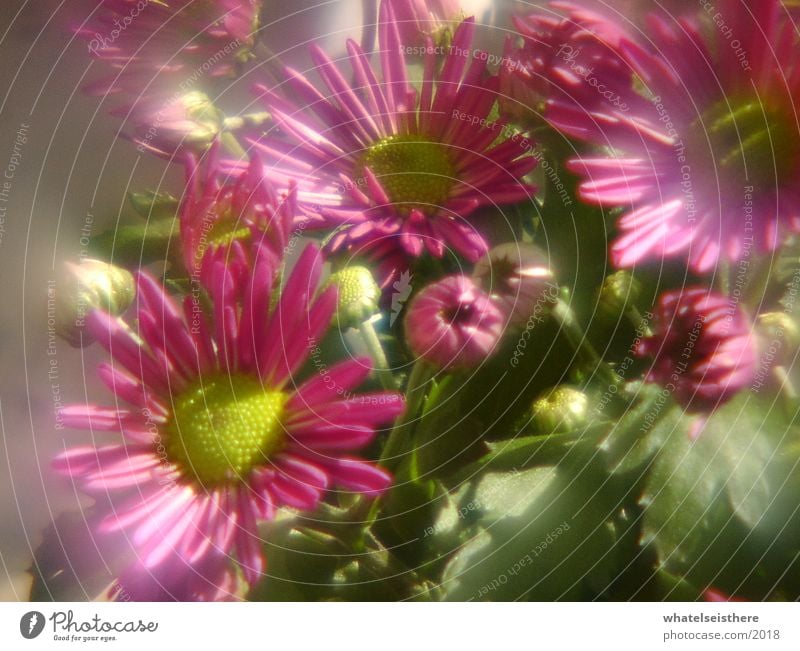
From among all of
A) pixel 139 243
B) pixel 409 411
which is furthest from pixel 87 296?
pixel 409 411

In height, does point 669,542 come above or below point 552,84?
below

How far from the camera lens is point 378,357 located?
0.89 ft

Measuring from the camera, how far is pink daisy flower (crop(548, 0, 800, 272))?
0.26 metres

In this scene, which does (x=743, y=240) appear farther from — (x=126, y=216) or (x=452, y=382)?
(x=126, y=216)

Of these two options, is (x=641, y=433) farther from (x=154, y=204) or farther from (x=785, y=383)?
(x=154, y=204)

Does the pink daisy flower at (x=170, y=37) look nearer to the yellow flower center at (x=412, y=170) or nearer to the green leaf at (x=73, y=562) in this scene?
the yellow flower center at (x=412, y=170)

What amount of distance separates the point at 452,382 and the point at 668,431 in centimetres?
8

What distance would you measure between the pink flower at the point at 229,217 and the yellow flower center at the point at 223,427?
0.15 feet

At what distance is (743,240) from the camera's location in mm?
267

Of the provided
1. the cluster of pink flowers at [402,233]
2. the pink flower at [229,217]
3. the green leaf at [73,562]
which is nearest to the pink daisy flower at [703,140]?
the cluster of pink flowers at [402,233]

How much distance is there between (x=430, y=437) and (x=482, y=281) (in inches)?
2.5


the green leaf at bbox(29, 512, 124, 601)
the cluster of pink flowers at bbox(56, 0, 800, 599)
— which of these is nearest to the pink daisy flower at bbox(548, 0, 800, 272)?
the cluster of pink flowers at bbox(56, 0, 800, 599)

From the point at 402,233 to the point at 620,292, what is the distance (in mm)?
88
